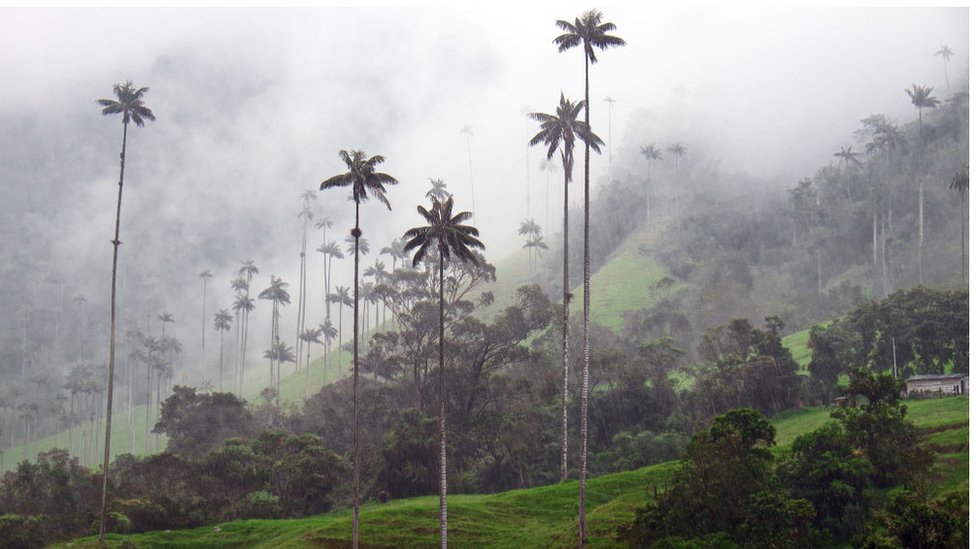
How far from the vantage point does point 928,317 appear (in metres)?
89.4

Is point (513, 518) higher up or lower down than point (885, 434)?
lower down

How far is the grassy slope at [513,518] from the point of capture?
60438 mm

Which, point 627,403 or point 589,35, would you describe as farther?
point 627,403

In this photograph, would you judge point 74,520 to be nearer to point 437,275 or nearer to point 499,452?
point 499,452

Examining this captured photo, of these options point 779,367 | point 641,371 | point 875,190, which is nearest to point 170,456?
point 641,371

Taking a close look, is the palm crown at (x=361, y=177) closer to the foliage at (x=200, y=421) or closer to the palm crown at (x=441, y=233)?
the palm crown at (x=441, y=233)

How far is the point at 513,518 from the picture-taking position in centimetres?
6750

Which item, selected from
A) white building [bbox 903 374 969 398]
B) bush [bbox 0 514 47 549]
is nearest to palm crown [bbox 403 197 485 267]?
→ bush [bbox 0 514 47 549]

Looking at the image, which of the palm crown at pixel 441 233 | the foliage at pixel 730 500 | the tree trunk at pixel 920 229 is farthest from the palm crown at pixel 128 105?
the tree trunk at pixel 920 229

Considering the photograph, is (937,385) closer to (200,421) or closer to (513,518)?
(513,518)

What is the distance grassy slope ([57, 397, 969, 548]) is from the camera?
2379 inches

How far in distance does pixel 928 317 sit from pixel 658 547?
54.2 metres

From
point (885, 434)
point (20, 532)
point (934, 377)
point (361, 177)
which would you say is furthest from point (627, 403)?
point (20, 532)

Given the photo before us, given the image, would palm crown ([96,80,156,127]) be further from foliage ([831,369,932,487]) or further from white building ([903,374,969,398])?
white building ([903,374,969,398])
